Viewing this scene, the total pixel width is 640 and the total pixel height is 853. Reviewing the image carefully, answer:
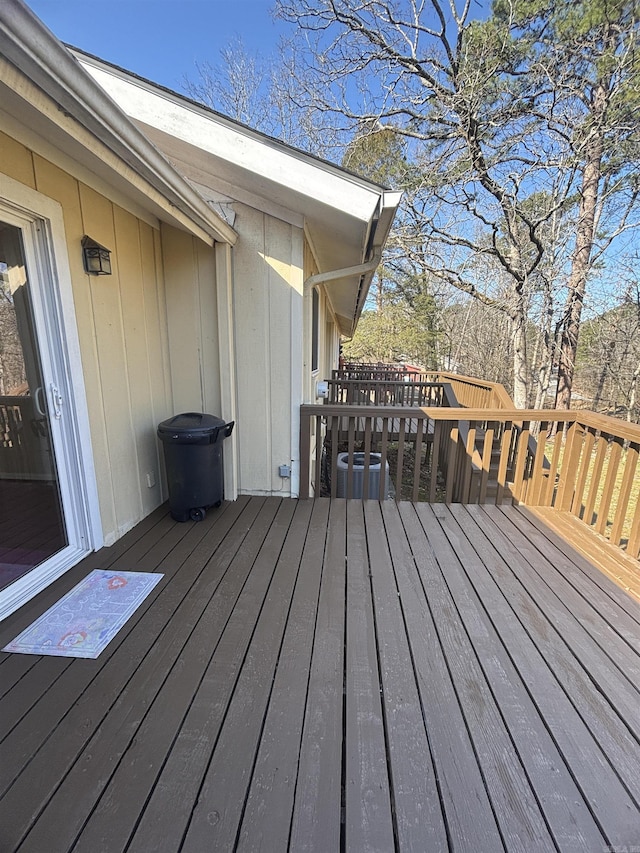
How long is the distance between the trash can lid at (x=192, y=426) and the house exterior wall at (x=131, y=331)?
252 mm

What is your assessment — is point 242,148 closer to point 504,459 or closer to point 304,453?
point 304,453

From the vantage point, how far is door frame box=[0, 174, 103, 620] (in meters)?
1.95

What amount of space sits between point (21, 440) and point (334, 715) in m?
2.13

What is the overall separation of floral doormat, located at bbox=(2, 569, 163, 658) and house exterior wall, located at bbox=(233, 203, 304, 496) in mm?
1417

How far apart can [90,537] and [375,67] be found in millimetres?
10505

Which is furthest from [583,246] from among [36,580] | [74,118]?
[36,580]

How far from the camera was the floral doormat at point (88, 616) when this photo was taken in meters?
1.71

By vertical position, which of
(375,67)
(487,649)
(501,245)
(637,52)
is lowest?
(487,649)

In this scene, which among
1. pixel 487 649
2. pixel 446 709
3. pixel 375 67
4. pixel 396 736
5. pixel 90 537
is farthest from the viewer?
pixel 375 67

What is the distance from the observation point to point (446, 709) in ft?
4.79

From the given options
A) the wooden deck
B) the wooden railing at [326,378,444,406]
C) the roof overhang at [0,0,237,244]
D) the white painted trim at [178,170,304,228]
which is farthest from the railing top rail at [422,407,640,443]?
the wooden railing at [326,378,444,406]

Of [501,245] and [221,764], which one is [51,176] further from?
[501,245]

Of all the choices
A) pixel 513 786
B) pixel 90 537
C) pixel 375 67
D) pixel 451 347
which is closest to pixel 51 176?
pixel 90 537

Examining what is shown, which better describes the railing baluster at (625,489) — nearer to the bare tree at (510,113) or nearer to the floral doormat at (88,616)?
the floral doormat at (88,616)
